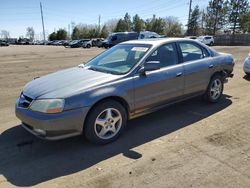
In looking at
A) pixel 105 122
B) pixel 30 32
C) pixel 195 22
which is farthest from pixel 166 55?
pixel 30 32

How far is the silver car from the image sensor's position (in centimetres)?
377

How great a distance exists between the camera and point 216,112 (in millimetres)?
5594

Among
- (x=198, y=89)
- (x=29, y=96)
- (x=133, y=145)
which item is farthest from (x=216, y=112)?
(x=29, y=96)

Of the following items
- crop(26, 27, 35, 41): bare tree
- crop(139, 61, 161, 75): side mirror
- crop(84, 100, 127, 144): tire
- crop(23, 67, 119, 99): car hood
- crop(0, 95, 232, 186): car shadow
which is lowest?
crop(0, 95, 232, 186): car shadow

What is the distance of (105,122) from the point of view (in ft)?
13.7

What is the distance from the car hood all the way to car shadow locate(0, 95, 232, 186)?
0.82 meters

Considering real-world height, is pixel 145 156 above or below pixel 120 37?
below

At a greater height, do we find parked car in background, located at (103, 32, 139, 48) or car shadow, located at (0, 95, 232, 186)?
parked car in background, located at (103, 32, 139, 48)

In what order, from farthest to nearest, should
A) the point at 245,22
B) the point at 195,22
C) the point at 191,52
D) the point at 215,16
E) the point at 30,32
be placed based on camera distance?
the point at 30,32 → the point at 195,22 → the point at 215,16 → the point at 245,22 → the point at 191,52

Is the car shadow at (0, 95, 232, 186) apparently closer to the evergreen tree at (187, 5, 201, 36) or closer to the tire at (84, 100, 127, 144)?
the tire at (84, 100, 127, 144)

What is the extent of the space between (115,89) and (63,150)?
3.96 feet

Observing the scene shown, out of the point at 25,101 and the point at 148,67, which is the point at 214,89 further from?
the point at 25,101

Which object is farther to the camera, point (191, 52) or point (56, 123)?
point (191, 52)

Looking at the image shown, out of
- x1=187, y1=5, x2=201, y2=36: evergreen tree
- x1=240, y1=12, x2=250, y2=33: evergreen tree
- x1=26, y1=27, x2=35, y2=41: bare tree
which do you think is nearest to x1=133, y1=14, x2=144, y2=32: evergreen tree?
x1=187, y1=5, x2=201, y2=36: evergreen tree
